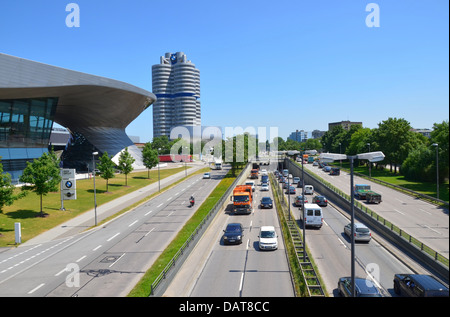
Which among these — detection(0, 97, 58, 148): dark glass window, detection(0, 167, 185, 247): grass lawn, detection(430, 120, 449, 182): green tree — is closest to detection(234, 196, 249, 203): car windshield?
detection(430, 120, 449, 182): green tree

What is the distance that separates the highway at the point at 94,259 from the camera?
1912 cm

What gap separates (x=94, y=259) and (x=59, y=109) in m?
67.8

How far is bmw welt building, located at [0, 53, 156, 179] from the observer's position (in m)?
57.0

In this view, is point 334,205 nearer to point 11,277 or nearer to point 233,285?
point 233,285

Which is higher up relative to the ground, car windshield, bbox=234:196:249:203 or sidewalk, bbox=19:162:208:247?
car windshield, bbox=234:196:249:203

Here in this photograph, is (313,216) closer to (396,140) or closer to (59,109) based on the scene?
(396,140)

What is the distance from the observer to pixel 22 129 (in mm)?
63281

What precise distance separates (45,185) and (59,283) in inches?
861

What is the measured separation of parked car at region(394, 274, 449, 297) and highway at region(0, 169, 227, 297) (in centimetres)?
1423

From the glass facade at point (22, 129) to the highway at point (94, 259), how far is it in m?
34.3

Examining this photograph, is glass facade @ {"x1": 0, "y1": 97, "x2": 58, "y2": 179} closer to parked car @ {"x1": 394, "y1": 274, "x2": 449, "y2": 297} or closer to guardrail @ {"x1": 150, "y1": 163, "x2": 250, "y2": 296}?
guardrail @ {"x1": 150, "y1": 163, "x2": 250, "y2": 296}

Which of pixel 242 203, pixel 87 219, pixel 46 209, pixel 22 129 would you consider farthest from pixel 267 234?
pixel 22 129

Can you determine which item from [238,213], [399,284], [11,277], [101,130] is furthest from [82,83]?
[399,284]
